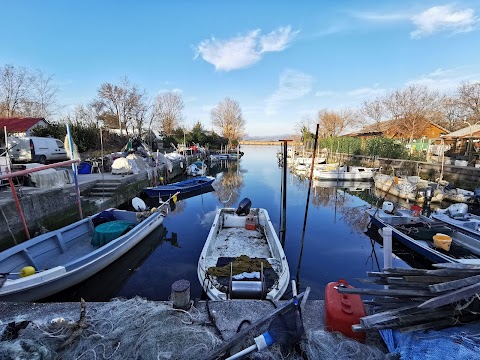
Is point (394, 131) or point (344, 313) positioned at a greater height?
point (394, 131)

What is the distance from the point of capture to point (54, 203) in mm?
9234

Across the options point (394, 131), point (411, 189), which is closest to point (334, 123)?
point (394, 131)

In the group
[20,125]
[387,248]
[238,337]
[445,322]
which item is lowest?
[238,337]

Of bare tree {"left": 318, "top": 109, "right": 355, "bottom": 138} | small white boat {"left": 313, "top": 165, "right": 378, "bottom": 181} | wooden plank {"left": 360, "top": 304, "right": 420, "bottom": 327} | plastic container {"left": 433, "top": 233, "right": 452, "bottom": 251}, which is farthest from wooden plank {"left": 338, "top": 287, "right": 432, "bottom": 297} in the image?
bare tree {"left": 318, "top": 109, "right": 355, "bottom": 138}

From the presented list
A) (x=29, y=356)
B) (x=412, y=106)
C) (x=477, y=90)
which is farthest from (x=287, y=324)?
(x=477, y=90)

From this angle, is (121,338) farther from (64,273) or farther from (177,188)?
(177,188)

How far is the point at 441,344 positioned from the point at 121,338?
309 cm

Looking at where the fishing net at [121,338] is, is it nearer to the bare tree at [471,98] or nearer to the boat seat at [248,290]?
the boat seat at [248,290]

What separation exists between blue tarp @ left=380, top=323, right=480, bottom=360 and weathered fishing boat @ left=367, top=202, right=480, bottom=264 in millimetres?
5078

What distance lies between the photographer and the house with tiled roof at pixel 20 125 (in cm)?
2048

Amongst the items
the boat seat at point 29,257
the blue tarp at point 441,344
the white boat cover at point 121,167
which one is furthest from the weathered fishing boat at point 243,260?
the white boat cover at point 121,167

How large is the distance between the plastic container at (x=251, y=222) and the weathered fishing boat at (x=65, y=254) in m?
3.46

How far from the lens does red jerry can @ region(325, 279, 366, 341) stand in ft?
8.71

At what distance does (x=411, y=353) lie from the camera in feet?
7.14
